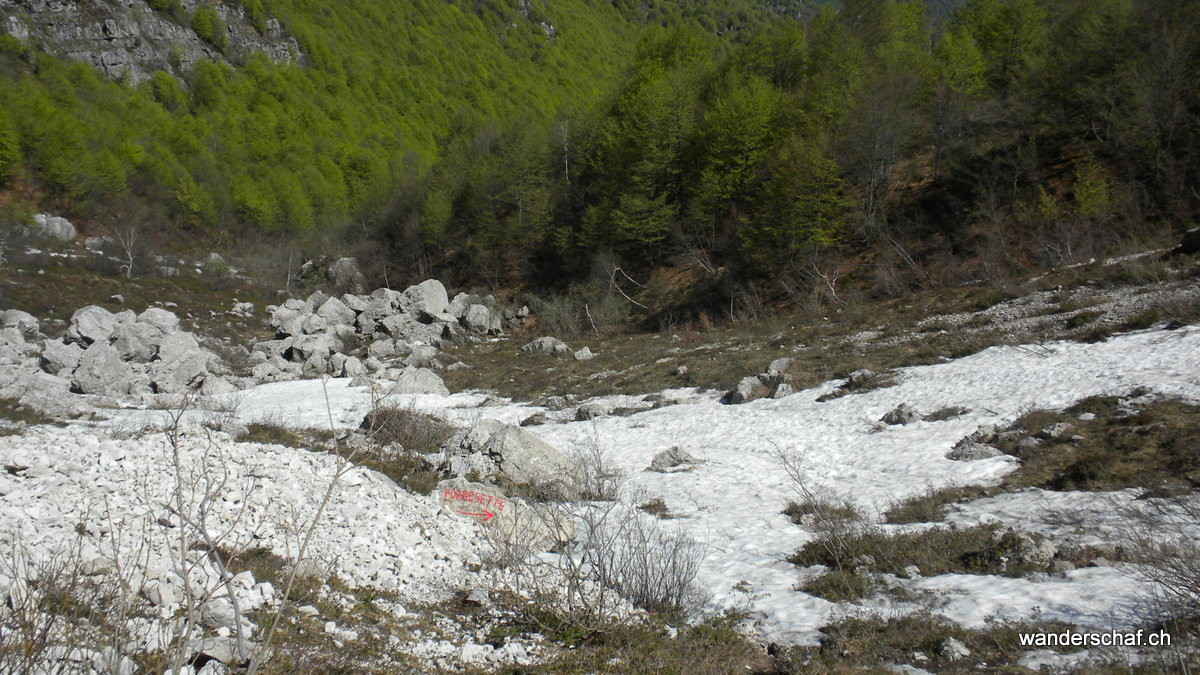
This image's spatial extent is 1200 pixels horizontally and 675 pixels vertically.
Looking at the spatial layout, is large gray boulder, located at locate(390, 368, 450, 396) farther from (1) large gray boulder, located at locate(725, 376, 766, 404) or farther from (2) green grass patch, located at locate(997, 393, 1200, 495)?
(2) green grass patch, located at locate(997, 393, 1200, 495)

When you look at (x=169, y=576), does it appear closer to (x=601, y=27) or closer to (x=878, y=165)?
(x=878, y=165)

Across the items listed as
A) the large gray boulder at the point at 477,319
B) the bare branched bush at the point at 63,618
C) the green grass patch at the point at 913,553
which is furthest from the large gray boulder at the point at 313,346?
the green grass patch at the point at 913,553

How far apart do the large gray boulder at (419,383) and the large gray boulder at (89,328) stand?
1117 centimetres

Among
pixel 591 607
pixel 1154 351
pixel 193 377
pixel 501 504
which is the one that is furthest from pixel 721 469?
pixel 193 377

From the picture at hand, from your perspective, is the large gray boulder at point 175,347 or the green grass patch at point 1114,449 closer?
the green grass patch at point 1114,449

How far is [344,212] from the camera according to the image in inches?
2420

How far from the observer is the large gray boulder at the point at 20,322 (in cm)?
2417

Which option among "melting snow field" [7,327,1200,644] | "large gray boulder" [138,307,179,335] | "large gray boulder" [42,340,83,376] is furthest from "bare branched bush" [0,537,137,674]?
"large gray boulder" [138,307,179,335]

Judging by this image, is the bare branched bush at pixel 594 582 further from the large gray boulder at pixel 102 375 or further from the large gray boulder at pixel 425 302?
the large gray boulder at pixel 425 302

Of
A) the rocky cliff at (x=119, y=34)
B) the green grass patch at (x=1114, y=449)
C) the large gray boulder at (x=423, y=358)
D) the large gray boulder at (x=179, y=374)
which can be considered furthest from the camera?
the rocky cliff at (x=119, y=34)

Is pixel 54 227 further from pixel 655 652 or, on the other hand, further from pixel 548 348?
pixel 655 652

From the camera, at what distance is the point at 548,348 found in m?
25.1

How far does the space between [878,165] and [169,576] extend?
29.3 m

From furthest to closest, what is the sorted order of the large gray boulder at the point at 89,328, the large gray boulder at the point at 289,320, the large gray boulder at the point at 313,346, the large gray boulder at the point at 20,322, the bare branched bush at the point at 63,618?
the large gray boulder at the point at 289,320 → the large gray boulder at the point at 313,346 → the large gray boulder at the point at 20,322 → the large gray boulder at the point at 89,328 → the bare branched bush at the point at 63,618
